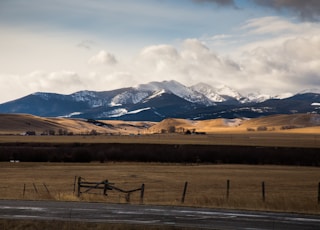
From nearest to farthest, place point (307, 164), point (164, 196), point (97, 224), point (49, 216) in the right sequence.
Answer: point (97, 224) < point (49, 216) < point (164, 196) < point (307, 164)

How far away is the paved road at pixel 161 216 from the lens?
2683 cm

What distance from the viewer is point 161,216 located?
1173 inches

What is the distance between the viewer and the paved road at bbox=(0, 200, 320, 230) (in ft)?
88.0

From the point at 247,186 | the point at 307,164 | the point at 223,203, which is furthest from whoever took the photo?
the point at 307,164

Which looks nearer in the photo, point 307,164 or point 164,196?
point 164,196

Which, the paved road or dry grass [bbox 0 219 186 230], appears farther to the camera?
the paved road

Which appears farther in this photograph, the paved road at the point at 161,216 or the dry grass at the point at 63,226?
the paved road at the point at 161,216

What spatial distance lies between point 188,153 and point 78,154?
28.6 m

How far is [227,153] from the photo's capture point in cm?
13925

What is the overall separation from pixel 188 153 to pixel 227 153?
10.1 meters

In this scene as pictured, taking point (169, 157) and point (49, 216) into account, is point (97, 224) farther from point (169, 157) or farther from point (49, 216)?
point (169, 157)

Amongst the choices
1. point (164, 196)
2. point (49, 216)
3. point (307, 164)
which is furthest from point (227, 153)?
point (49, 216)

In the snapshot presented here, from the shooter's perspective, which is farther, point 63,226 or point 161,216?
point 161,216

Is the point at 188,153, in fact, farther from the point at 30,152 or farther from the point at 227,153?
the point at 30,152
